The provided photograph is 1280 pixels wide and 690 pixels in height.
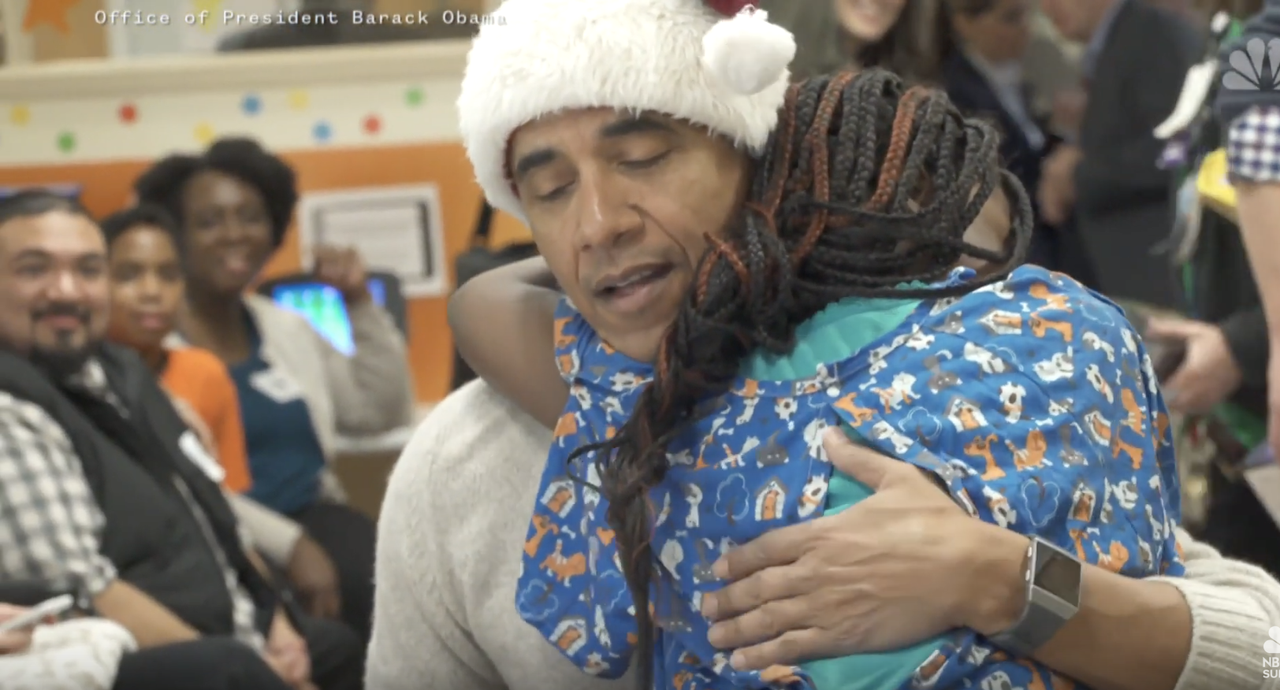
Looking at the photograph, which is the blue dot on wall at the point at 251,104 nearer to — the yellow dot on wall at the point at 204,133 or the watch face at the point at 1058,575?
the yellow dot on wall at the point at 204,133

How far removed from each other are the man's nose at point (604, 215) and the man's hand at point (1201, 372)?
2.71 feet

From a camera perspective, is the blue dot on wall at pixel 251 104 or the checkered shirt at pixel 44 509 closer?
the checkered shirt at pixel 44 509

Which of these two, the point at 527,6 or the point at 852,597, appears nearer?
the point at 852,597

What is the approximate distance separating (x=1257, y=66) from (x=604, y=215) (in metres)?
0.65

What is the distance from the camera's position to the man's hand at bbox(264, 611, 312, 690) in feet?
7.33

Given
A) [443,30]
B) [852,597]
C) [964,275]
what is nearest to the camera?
[852,597]

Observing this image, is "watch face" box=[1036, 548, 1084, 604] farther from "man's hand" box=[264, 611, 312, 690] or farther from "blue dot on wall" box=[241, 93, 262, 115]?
"blue dot on wall" box=[241, 93, 262, 115]

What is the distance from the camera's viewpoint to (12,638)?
155cm

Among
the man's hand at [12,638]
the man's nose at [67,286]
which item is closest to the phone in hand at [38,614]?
the man's hand at [12,638]

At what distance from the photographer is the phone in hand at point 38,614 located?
1.57 m

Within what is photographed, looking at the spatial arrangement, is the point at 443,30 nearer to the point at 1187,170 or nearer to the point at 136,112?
the point at 136,112

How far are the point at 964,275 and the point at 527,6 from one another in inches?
15.2

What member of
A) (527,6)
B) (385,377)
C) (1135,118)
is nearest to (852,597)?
(527,6)

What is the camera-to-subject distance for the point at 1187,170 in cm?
171
